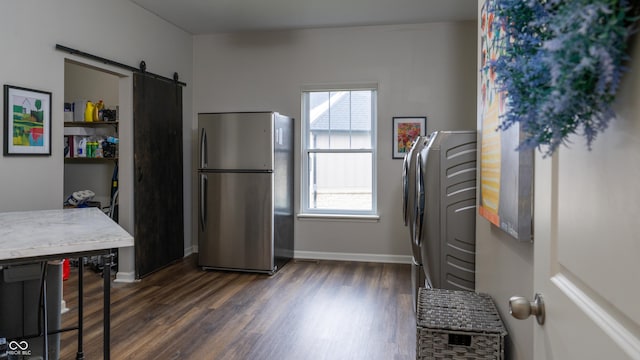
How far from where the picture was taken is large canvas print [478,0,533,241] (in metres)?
1.29

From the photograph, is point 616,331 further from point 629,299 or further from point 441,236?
point 441,236

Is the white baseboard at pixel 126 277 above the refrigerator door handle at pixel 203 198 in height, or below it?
below

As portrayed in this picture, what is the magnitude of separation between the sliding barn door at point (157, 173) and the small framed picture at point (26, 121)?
987mm

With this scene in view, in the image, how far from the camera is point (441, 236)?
2230 millimetres

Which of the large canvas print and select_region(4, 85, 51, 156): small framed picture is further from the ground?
select_region(4, 85, 51, 156): small framed picture

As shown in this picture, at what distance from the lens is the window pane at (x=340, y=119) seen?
16.6 ft

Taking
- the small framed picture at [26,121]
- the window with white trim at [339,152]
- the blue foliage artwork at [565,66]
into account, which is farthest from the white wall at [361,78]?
the blue foliage artwork at [565,66]

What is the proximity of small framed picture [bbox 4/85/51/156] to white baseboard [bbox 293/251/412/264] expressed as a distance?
2908 millimetres

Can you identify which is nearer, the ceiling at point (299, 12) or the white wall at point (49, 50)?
the white wall at point (49, 50)

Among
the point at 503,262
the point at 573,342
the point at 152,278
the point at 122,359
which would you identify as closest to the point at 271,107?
the point at 152,278

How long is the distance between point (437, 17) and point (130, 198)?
3.64 meters

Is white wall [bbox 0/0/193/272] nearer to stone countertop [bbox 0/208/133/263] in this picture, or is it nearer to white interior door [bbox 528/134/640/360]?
stone countertop [bbox 0/208/133/263]

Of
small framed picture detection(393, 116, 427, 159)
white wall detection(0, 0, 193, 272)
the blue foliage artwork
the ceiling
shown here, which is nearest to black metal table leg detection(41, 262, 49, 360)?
white wall detection(0, 0, 193, 272)

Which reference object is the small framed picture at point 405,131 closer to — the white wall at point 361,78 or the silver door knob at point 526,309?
the white wall at point 361,78
